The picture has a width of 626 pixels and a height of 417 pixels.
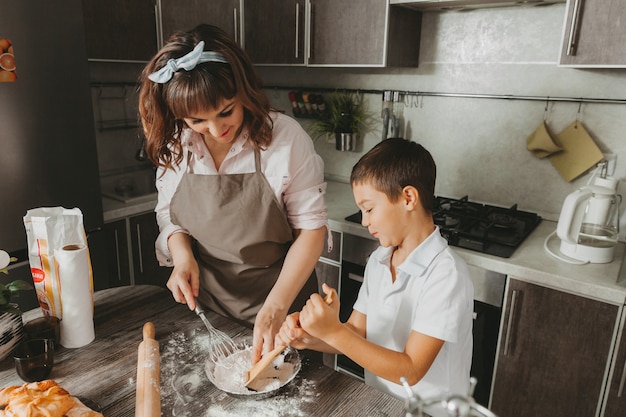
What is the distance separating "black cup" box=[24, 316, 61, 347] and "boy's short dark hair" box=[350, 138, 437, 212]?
721mm

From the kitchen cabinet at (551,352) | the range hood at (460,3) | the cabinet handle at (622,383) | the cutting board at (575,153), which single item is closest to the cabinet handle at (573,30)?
the range hood at (460,3)

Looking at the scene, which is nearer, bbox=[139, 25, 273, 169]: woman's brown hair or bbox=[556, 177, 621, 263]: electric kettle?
bbox=[139, 25, 273, 169]: woman's brown hair

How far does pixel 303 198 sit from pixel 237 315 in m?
0.41

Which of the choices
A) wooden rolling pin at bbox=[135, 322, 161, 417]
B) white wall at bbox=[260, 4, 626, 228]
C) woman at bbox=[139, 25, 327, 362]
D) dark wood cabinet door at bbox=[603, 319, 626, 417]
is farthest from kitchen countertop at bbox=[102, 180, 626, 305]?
wooden rolling pin at bbox=[135, 322, 161, 417]

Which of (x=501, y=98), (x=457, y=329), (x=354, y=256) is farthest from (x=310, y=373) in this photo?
(x=501, y=98)

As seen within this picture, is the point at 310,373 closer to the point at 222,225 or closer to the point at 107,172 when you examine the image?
the point at 222,225

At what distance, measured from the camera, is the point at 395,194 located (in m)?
1.01

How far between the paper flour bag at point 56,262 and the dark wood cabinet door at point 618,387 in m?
1.49

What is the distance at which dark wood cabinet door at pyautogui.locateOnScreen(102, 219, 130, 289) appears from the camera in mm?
2064

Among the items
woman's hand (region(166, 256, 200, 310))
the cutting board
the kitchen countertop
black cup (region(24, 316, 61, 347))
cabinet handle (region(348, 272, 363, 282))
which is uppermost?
the cutting board

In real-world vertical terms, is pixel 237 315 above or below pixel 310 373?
below

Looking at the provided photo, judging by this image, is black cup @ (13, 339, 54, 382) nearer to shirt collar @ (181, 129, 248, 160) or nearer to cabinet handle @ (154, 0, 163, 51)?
shirt collar @ (181, 129, 248, 160)

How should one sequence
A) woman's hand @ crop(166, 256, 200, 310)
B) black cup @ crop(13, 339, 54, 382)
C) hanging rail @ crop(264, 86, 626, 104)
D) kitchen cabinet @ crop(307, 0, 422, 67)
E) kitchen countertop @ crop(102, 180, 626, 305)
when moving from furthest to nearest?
kitchen cabinet @ crop(307, 0, 422, 67)
hanging rail @ crop(264, 86, 626, 104)
kitchen countertop @ crop(102, 180, 626, 305)
woman's hand @ crop(166, 256, 200, 310)
black cup @ crop(13, 339, 54, 382)

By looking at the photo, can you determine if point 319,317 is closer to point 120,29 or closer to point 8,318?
point 8,318
